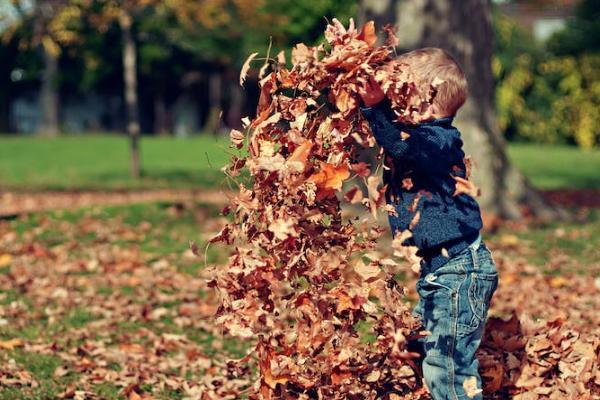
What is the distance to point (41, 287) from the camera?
7.87 metres

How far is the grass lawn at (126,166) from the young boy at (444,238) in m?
11.4

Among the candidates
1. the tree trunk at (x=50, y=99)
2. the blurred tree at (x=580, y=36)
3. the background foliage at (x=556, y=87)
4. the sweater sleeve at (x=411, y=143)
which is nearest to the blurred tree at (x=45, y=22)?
the sweater sleeve at (x=411, y=143)

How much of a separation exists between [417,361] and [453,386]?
420mm

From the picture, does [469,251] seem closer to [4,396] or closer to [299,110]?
[299,110]

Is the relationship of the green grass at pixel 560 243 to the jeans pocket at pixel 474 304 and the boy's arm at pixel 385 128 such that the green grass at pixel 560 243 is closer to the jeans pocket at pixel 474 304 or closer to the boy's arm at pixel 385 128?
the jeans pocket at pixel 474 304

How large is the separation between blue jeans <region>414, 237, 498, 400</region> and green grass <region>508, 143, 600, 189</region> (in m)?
13.9

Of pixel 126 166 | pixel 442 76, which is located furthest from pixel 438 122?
pixel 126 166

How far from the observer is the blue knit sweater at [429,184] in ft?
11.8

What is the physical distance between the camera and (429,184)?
12.2 feet

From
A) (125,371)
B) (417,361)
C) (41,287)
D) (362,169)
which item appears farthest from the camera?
(41,287)

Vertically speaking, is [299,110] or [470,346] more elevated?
[299,110]

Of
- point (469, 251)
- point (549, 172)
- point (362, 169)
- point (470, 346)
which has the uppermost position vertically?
point (362, 169)

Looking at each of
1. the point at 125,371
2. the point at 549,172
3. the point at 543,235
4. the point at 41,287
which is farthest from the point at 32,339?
the point at 549,172

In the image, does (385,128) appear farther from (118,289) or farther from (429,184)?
(118,289)
